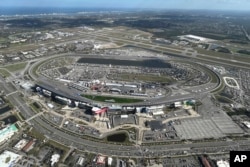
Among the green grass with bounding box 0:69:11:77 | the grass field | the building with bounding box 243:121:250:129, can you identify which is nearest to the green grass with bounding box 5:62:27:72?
the green grass with bounding box 0:69:11:77

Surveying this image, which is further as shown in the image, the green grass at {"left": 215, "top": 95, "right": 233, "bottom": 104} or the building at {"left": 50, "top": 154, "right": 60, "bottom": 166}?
the green grass at {"left": 215, "top": 95, "right": 233, "bottom": 104}

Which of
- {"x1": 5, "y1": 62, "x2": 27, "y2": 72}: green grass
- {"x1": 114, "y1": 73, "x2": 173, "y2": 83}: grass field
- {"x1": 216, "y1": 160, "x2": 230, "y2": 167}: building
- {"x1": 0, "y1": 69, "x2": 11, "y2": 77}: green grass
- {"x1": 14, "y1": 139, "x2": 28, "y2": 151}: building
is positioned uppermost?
{"x1": 5, "y1": 62, "x2": 27, "y2": 72}: green grass

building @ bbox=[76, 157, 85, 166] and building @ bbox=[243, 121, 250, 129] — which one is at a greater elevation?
building @ bbox=[76, 157, 85, 166]

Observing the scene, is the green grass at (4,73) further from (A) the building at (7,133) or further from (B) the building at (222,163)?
(B) the building at (222,163)

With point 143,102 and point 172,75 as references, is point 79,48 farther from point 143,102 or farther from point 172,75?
point 143,102

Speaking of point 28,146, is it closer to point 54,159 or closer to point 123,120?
point 54,159

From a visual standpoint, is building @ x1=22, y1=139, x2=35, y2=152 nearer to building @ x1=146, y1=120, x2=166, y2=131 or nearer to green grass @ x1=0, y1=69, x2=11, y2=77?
building @ x1=146, y1=120, x2=166, y2=131

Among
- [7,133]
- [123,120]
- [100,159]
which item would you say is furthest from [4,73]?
[100,159]
